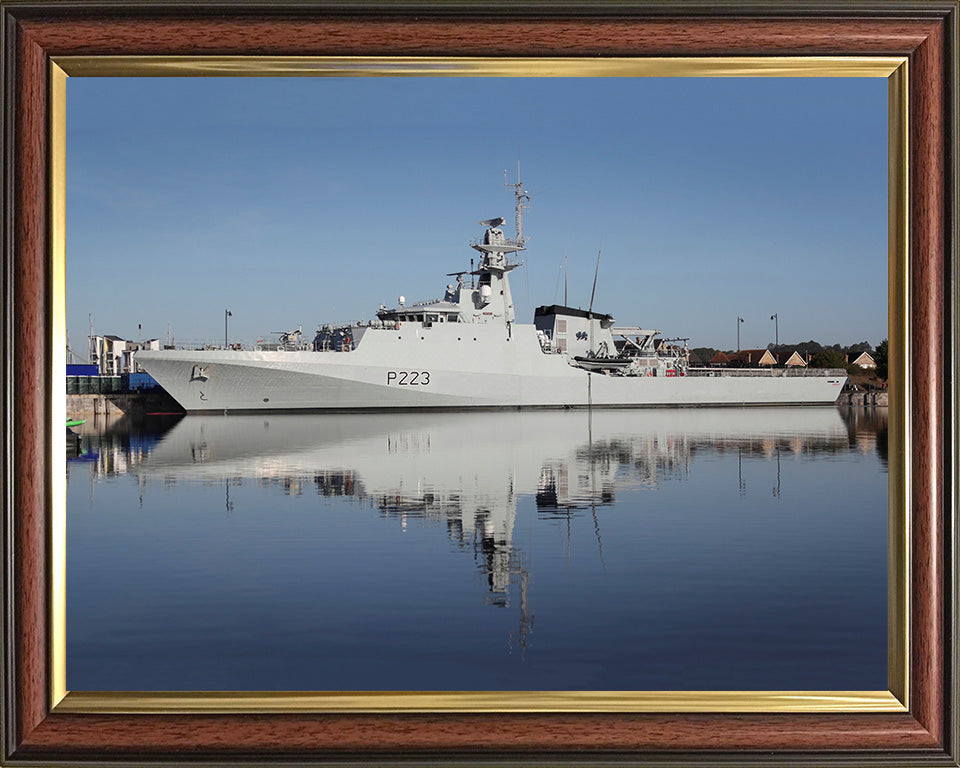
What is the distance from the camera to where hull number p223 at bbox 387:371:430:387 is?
27953 mm

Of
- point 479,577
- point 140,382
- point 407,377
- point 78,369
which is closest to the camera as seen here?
Result: point 479,577

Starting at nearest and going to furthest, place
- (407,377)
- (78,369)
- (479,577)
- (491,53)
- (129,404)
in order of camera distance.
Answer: (491,53), (479,577), (78,369), (407,377), (129,404)

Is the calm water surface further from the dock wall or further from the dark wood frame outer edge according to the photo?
the dock wall

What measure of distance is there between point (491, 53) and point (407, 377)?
2598cm

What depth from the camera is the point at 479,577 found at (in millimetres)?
5480

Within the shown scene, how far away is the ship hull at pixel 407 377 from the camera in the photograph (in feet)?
86.5

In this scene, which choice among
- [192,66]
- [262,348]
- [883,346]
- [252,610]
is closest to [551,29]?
[192,66]

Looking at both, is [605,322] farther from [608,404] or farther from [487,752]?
[487,752]

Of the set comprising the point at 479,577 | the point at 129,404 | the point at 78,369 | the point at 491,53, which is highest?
the point at 491,53

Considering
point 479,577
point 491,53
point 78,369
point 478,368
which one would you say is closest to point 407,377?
point 478,368

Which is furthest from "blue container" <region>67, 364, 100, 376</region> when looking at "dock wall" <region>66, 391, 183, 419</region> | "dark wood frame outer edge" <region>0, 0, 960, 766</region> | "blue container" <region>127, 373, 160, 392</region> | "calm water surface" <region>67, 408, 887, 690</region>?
"blue container" <region>127, 373, 160, 392</region>

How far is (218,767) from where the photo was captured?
7.17 feet

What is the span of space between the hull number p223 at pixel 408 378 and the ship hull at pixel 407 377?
0.11ft

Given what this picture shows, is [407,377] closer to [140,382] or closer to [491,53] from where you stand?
[140,382]
